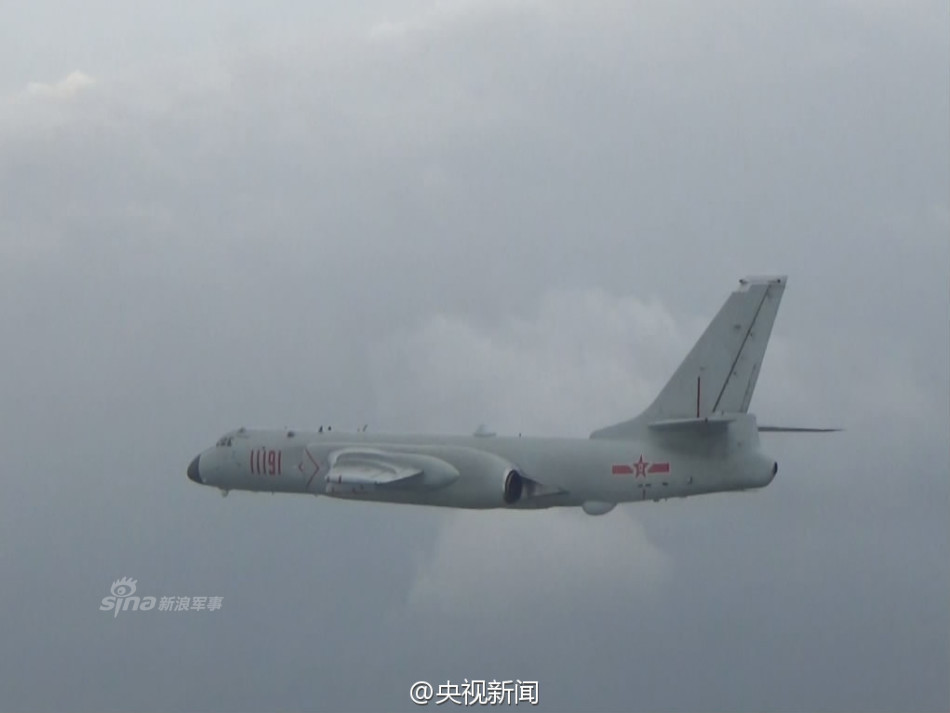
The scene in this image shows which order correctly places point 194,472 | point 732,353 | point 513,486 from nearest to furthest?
point 732,353
point 513,486
point 194,472

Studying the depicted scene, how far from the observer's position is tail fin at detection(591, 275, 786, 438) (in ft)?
148

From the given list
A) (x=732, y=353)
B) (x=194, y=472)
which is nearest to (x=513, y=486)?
(x=732, y=353)

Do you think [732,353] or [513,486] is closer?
[732,353]

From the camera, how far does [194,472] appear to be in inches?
2324

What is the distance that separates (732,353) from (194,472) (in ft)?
74.4

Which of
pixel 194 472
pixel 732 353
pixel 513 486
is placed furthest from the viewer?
pixel 194 472

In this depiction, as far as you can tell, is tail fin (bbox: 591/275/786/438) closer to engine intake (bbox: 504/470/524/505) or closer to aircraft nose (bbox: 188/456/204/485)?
engine intake (bbox: 504/470/524/505)

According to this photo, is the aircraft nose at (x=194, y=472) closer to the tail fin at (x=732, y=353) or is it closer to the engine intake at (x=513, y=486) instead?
the engine intake at (x=513, y=486)

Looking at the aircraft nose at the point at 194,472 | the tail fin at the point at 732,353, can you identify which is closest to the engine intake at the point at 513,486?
the tail fin at the point at 732,353

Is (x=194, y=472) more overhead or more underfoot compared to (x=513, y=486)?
more overhead

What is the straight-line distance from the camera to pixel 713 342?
45.7 metres

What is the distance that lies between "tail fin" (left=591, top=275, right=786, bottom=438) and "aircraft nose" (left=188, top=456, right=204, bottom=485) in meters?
20.7

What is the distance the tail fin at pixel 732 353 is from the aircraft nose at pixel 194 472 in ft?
67.9

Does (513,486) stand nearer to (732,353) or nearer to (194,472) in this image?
(732,353)
